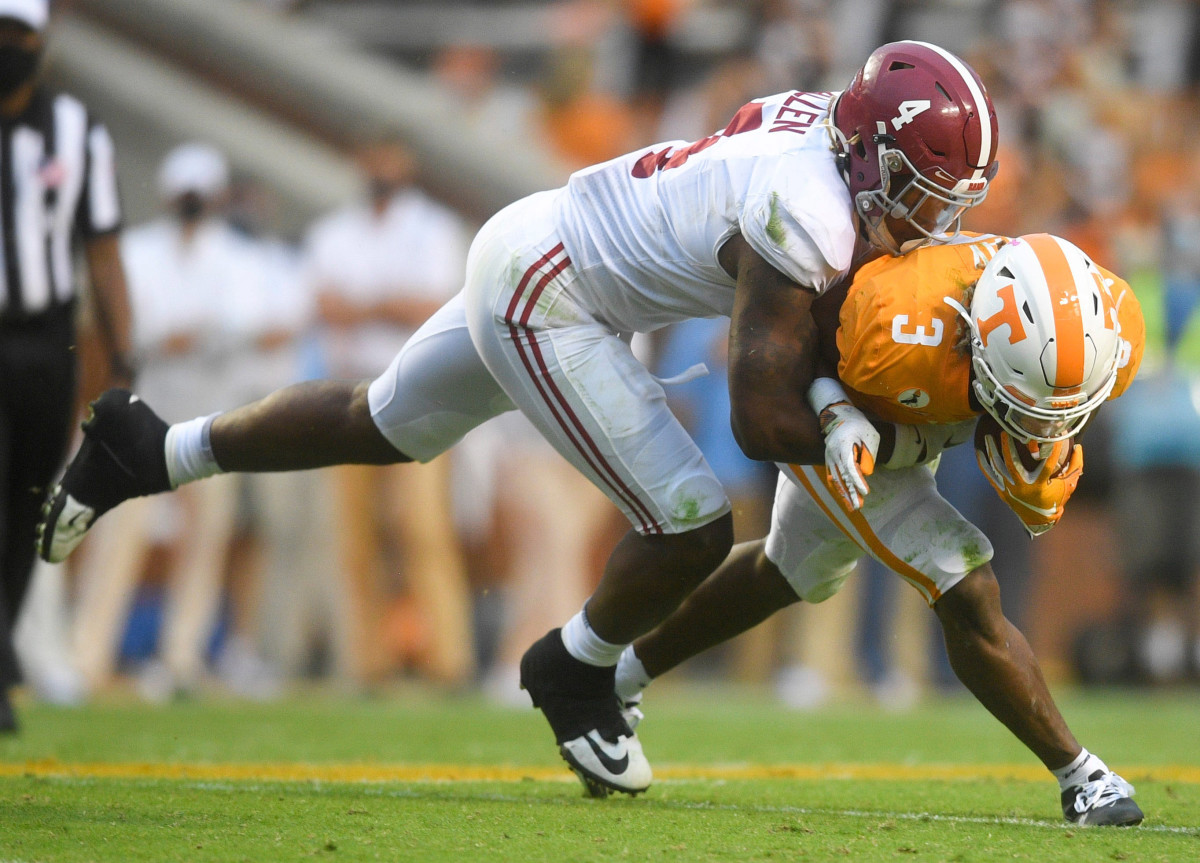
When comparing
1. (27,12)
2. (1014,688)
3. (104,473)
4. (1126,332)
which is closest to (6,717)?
(104,473)

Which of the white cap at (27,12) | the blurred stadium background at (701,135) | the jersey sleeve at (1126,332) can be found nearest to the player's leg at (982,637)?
the jersey sleeve at (1126,332)

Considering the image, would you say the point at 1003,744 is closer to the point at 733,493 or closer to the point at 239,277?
the point at 733,493

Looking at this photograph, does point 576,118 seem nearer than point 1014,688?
No

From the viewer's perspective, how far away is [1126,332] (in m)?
3.46

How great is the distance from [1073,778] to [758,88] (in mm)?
5664

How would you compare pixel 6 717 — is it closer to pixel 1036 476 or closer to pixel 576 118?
pixel 1036 476

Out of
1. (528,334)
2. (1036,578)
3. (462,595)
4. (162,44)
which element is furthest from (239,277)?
(528,334)

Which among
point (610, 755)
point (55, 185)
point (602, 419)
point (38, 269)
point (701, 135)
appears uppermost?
point (701, 135)

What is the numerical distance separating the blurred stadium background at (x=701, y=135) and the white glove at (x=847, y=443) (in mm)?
3668

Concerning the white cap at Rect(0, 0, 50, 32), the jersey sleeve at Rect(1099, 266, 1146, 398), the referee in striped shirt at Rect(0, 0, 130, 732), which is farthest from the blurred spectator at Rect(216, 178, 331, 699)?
the jersey sleeve at Rect(1099, 266, 1146, 398)

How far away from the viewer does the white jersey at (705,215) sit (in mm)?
3512

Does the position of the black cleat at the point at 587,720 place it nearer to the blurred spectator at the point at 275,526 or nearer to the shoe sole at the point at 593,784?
the shoe sole at the point at 593,784

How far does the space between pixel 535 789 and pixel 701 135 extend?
642cm

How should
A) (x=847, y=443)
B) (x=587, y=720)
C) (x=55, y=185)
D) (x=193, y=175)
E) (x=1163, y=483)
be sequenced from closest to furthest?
(x=847, y=443)
(x=587, y=720)
(x=55, y=185)
(x=193, y=175)
(x=1163, y=483)
